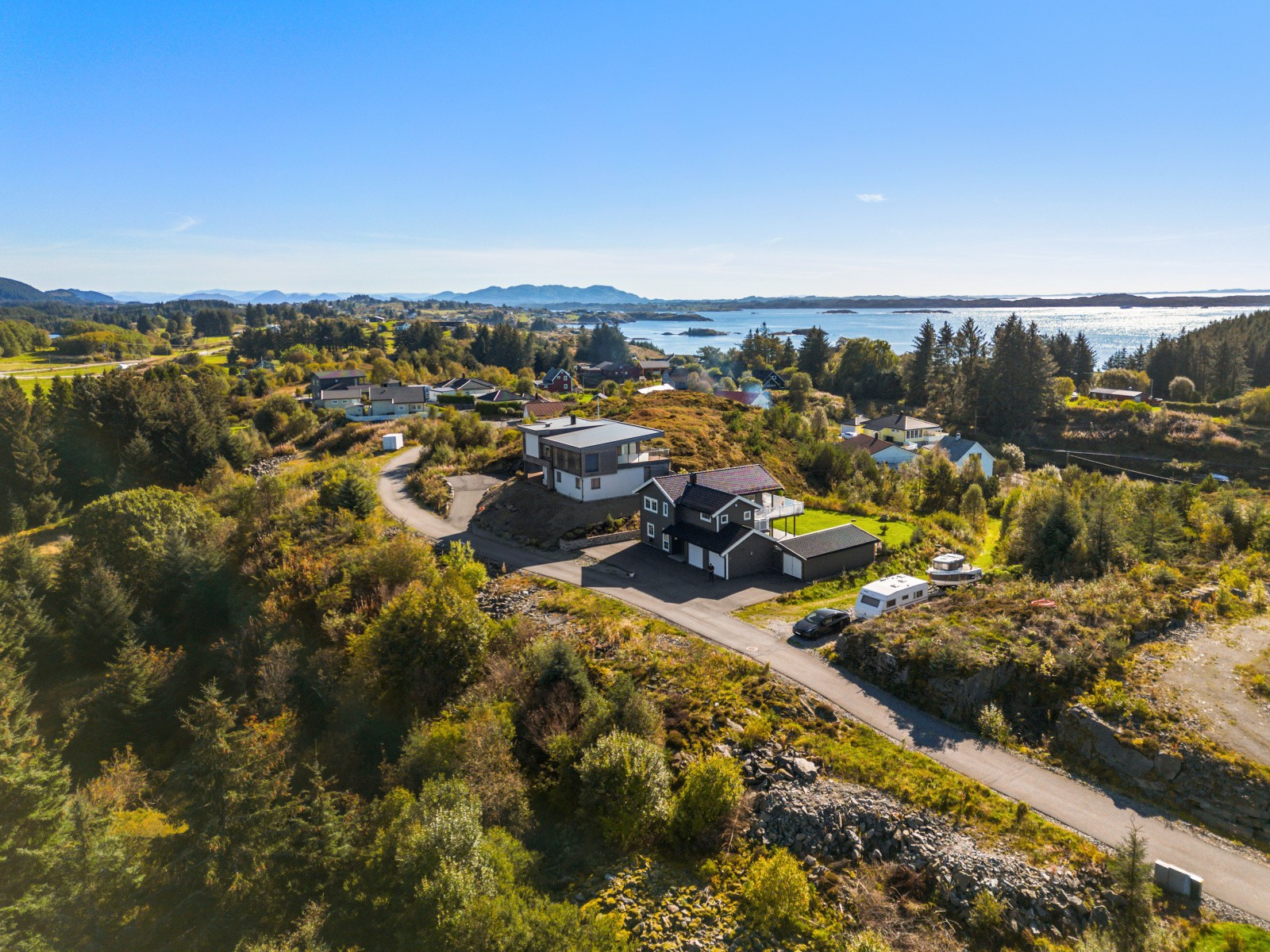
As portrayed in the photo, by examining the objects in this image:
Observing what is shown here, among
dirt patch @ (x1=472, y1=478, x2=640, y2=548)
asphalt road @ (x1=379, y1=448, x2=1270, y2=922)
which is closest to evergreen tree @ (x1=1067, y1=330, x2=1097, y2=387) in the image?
dirt patch @ (x1=472, y1=478, x2=640, y2=548)

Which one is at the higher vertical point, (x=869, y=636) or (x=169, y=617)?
(x=869, y=636)

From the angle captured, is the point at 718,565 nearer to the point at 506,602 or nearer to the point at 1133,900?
the point at 506,602

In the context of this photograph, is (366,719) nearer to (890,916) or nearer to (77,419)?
(890,916)

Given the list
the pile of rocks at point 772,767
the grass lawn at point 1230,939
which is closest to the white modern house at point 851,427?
the pile of rocks at point 772,767

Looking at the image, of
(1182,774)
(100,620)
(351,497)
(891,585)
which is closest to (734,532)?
(891,585)

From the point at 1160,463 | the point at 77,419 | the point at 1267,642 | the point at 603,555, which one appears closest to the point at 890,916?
the point at 1267,642

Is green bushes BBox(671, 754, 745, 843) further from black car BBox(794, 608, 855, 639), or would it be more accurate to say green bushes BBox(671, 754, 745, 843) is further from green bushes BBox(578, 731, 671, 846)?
black car BBox(794, 608, 855, 639)

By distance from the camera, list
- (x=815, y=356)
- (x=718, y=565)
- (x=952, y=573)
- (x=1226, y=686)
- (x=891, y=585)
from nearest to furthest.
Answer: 1. (x=1226, y=686)
2. (x=891, y=585)
3. (x=952, y=573)
4. (x=718, y=565)
5. (x=815, y=356)

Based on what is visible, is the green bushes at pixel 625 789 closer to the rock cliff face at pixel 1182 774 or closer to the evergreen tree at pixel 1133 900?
the evergreen tree at pixel 1133 900
